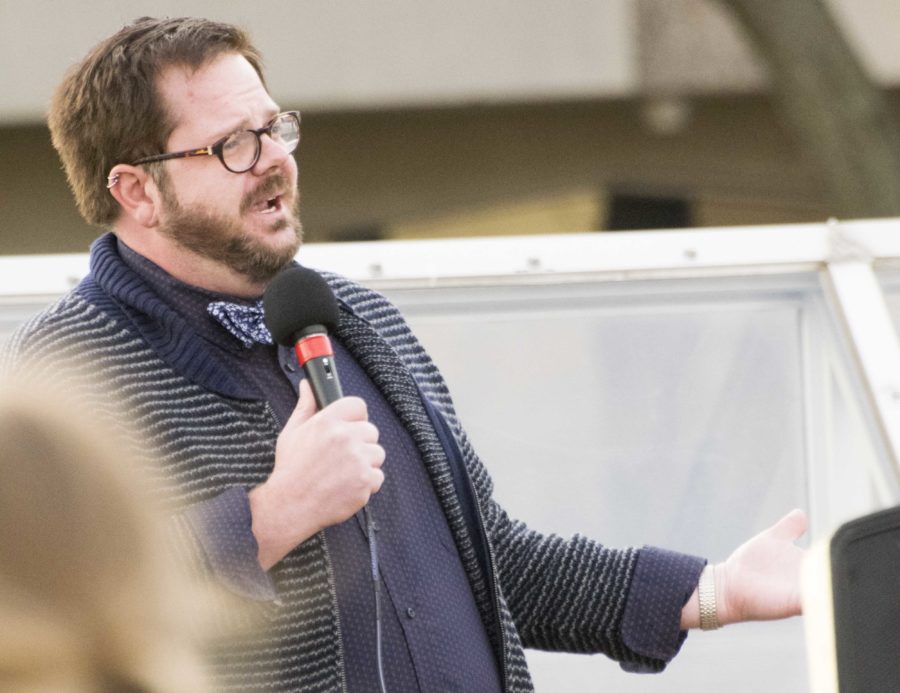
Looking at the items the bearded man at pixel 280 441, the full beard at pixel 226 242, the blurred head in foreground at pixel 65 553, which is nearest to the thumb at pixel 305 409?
the bearded man at pixel 280 441

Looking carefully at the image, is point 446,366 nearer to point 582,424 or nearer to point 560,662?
point 582,424

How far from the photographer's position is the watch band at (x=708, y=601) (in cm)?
238

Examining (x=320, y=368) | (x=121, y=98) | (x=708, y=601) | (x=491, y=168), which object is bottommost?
(x=708, y=601)

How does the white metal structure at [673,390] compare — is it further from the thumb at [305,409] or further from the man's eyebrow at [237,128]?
the thumb at [305,409]

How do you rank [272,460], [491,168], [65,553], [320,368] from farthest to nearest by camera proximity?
[491,168]
[272,460]
[320,368]
[65,553]

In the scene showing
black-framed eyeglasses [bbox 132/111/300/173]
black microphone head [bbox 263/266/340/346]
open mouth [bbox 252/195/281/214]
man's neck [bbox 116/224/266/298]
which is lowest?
black microphone head [bbox 263/266/340/346]

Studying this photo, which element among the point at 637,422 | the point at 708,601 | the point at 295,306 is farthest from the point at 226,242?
the point at 637,422

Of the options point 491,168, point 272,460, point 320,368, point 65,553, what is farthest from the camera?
point 491,168

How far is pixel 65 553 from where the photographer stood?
102 cm

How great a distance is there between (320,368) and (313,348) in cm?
3

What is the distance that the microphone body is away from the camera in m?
2.03

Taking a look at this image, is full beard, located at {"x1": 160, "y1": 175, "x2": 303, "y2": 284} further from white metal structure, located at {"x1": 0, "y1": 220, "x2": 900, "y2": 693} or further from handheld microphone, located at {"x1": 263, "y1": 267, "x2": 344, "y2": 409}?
white metal structure, located at {"x1": 0, "y1": 220, "x2": 900, "y2": 693}

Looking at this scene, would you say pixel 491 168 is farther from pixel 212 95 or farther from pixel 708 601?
pixel 708 601

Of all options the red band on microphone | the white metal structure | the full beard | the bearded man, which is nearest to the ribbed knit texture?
the bearded man
